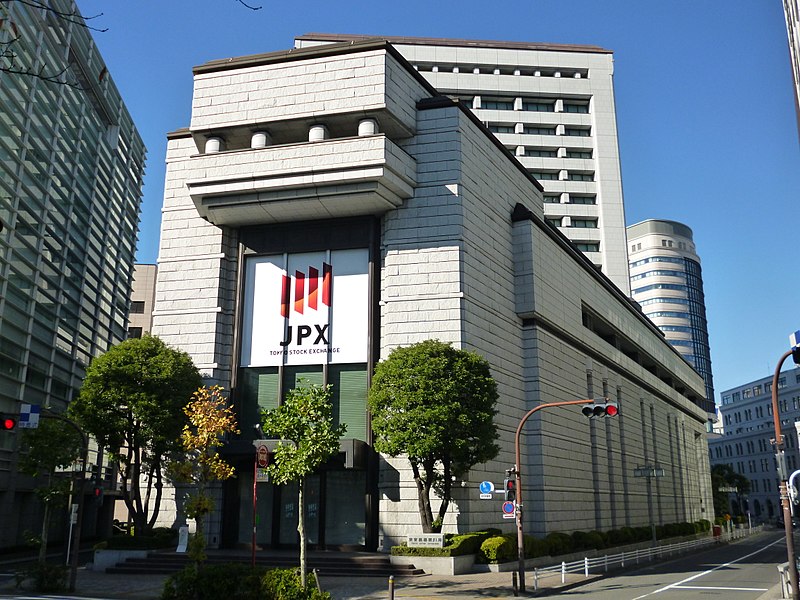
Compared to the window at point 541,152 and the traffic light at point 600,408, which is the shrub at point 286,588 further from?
the window at point 541,152

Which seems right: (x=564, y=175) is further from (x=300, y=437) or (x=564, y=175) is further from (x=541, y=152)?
(x=300, y=437)

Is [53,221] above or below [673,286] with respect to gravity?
below

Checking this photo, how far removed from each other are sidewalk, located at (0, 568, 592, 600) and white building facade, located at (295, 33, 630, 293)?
54393 mm

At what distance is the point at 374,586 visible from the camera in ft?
82.3

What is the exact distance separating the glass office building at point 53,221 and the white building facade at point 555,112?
29586mm

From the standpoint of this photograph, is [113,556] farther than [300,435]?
Yes

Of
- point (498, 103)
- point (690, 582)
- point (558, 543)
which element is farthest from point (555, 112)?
point (690, 582)

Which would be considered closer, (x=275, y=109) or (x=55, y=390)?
(x=275, y=109)

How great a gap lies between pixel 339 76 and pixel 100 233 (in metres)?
36.6

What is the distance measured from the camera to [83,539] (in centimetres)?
5528

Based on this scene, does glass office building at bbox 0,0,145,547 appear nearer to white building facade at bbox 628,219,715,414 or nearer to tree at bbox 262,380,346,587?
tree at bbox 262,380,346,587

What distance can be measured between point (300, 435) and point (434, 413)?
6.82m

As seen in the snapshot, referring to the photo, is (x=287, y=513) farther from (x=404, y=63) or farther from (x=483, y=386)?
(x=404, y=63)

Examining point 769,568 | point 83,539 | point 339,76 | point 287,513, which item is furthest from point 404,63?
point 83,539
